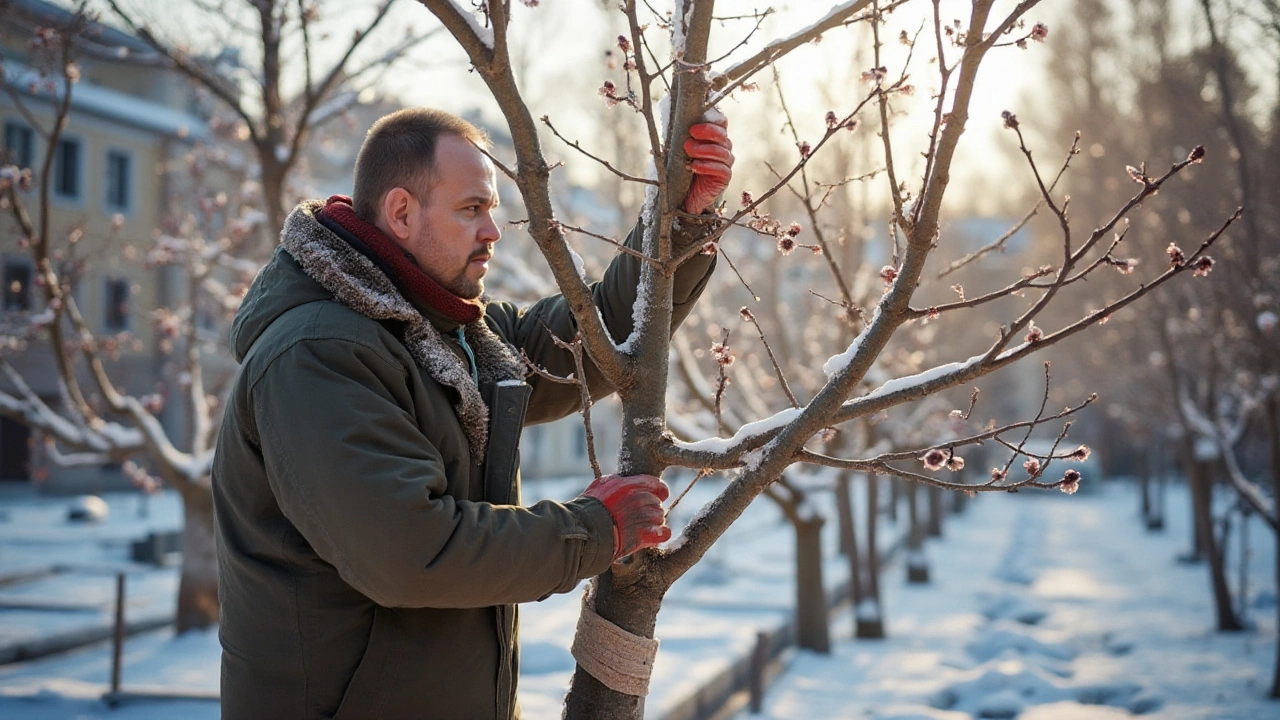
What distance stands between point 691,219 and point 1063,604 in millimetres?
13763

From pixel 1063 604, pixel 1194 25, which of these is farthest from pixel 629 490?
pixel 1063 604

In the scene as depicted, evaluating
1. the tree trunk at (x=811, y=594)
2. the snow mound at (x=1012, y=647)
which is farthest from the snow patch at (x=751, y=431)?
the snow mound at (x=1012, y=647)

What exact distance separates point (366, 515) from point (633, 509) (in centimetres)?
56

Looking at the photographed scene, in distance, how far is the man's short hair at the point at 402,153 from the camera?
2391mm

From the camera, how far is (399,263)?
7.74ft

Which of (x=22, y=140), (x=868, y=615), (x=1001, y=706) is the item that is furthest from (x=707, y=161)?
(x=22, y=140)

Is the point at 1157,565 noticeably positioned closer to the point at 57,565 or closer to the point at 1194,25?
the point at 1194,25

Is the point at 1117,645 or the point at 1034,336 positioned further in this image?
the point at 1117,645

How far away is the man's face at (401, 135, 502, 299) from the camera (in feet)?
7.87

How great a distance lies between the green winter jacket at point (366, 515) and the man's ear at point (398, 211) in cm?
12

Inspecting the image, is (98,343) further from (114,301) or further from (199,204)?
(114,301)

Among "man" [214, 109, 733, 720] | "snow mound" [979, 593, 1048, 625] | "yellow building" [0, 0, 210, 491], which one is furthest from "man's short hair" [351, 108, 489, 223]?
"yellow building" [0, 0, 210, 491]

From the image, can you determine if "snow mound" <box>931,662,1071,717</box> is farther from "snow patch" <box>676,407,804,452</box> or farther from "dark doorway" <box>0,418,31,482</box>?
"dark doorway" <box>0,418,31,482</box>

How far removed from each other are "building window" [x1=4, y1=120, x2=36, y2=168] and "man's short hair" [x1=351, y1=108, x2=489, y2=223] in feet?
80.7
